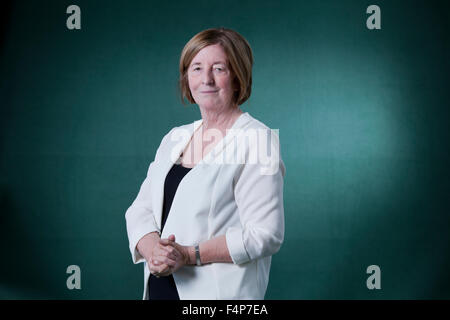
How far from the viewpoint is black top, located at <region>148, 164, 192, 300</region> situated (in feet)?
3.95

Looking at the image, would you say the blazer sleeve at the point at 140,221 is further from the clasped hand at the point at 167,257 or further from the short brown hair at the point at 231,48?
the short brown hair at the point at 231,48

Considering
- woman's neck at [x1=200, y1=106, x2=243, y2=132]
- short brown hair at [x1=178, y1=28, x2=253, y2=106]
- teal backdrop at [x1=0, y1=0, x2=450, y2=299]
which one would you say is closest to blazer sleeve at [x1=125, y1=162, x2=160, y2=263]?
woman's neck at [x1=200, y1=106, x2=243, y2=132]

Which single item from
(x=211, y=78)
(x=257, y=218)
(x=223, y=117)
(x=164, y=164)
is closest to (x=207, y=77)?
(x=211, y=78)

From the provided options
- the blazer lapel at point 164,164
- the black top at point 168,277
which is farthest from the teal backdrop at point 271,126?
the black top at point 168,277

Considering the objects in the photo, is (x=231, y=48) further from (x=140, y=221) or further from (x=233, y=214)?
(x=140, y=221)

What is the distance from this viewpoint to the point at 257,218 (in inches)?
43.2

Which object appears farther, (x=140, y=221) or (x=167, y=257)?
(x=140, y=221)

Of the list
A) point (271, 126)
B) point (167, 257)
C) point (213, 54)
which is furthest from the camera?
point (271, 126)

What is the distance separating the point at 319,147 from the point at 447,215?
89cm

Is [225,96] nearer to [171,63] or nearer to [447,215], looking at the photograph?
[171,63]

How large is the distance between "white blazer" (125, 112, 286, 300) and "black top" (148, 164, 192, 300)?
0.03 meters

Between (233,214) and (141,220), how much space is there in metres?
0.29

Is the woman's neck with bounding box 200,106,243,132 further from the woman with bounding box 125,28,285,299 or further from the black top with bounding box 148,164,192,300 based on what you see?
the black top with bounding box 148,164,192,300

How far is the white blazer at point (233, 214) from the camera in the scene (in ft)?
3.60
